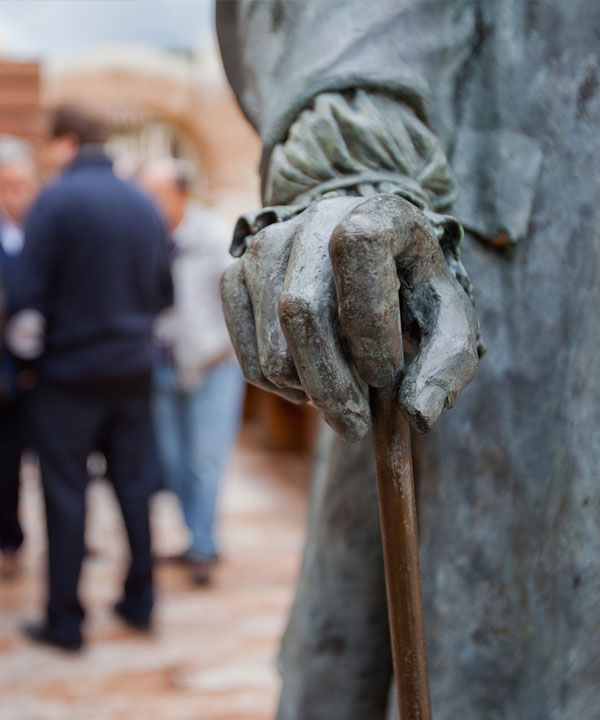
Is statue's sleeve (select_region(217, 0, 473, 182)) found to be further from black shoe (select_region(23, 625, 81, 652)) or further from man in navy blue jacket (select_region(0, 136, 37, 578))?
man in navy blue jacket (select_region(0, 136, 37, 578))

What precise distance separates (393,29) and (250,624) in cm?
308

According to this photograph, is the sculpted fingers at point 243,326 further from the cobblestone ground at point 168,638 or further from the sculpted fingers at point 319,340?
the cobblestone ground at point 168,638

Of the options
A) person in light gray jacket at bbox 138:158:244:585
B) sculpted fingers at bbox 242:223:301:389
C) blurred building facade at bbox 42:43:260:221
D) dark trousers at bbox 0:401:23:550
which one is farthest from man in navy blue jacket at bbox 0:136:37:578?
blurred building facade at bbox 42:43:260:221

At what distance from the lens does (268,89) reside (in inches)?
42.6

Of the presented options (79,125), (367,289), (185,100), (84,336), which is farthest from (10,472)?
(185,100)

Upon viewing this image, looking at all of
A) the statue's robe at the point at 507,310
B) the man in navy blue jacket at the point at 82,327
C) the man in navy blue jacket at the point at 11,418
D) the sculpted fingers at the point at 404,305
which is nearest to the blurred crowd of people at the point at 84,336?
the man in navy blue jacket at the point at 82,327

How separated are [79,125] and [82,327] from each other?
28.5 inches

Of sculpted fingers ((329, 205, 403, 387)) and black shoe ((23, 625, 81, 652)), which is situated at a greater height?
black shoe ((23, 625, 81, 652))

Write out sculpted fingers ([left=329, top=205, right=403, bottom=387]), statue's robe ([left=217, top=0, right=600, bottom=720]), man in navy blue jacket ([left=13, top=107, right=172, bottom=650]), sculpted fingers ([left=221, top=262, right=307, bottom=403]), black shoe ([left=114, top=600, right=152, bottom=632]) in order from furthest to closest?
1. black shoe ([left=114, top=600, right=152, bottom=632])
2. man in navy blue jacket ([left=13, top=107, right=172, bottom=650])
3. statue's robe ([left=217, top=0, right=600, bottom=720])
4. sculpted fingers ([left=221, top=262, right=307, bottom=403])
5. sculpted fingers ([left=329, top=205, right=403, bottom=387])

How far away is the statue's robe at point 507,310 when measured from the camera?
1015mm

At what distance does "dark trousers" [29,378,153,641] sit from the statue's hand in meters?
2.59

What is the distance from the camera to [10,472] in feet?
13.7

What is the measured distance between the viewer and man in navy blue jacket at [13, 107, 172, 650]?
127 inches

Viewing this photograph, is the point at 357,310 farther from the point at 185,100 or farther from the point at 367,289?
the point at 185,100
